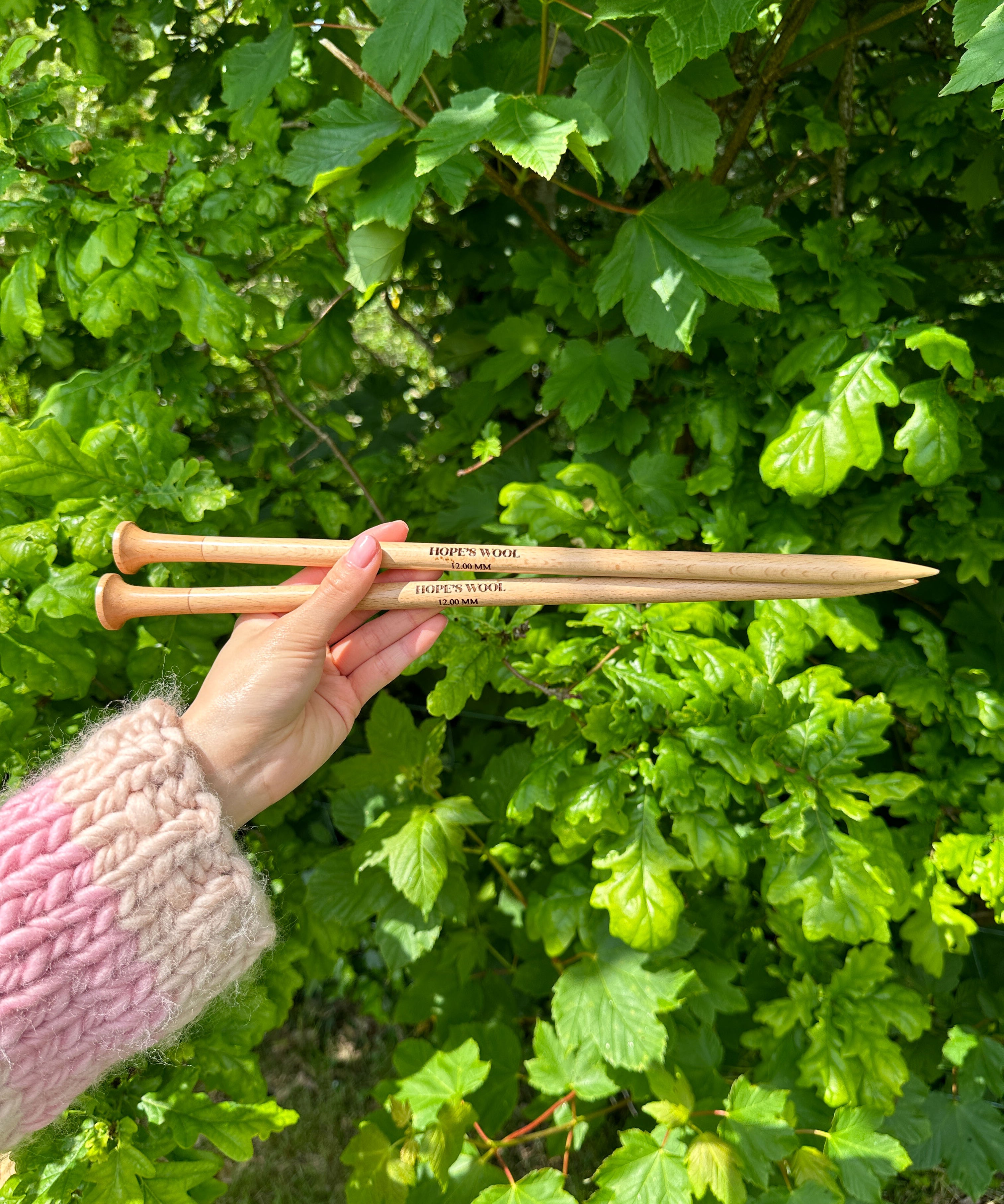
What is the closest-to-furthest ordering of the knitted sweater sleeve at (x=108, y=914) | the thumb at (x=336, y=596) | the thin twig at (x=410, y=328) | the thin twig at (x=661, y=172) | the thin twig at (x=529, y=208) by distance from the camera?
the knitted sweater sleeve at (x=108, y=914) < the thumb at (x=336, y=596) < the thin twig at (x=529, y=208) < the thin twig at (x=661, y=172) < the thin twig at (x=410, y=328)

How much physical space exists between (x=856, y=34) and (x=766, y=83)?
0.17 m

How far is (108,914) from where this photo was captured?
1157 mm

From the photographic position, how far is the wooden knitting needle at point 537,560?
4.26 feet

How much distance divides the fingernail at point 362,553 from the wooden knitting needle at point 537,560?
1.4 inches

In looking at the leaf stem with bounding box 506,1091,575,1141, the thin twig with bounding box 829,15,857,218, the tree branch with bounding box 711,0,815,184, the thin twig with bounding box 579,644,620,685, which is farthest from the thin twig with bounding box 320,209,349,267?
the leaf stem with bounding box 506,1091,575,1141

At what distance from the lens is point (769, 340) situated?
175 centimetres

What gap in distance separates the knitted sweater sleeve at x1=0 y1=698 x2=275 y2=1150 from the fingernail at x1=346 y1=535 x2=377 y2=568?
0.36 metres

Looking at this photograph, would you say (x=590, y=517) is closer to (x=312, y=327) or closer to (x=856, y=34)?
(x=312, y=327)

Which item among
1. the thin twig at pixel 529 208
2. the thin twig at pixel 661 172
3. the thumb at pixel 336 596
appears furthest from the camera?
the thin twig at pixel 661 172

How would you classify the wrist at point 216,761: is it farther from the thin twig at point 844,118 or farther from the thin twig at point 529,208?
the thin twig at point 844,118

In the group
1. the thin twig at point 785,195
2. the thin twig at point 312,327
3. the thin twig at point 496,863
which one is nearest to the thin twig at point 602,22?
the thin twig at point 785,195

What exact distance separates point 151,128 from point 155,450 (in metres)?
0.98

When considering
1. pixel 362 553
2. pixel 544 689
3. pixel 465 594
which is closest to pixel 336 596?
pixel 362 553

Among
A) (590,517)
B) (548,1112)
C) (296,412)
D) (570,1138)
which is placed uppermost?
(296,412)
